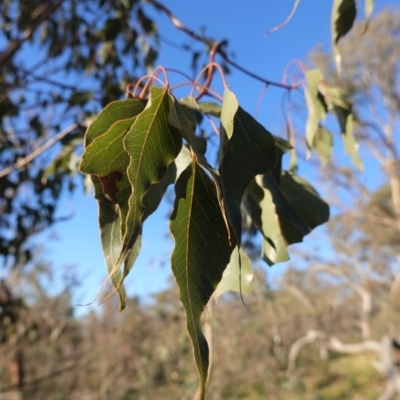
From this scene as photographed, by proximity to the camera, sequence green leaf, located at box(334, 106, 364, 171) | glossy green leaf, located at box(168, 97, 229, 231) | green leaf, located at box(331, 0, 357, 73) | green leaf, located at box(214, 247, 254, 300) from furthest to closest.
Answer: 1. green leaf, located at box(334, 106, 364, 171)
2. green leaf, located at box(331, 0, 357, 73)
3. green leaf, located at box(214, 247, 254, 300)
4. glossy green leaf, located at box(168, 97, 229, 231)

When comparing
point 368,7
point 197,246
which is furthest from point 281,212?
point 368,7

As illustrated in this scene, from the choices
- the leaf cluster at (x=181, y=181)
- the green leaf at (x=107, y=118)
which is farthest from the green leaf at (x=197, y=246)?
the green leaf at (x=107, y=118)

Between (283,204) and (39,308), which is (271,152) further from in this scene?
(39,308)

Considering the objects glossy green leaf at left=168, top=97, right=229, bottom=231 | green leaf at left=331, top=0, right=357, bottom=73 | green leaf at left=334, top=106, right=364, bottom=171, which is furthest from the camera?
green leaf at left=334, top=106, right=364, bottom=171

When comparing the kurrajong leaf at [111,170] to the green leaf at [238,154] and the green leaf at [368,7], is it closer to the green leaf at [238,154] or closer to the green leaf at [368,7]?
the green leaf at [238,154]

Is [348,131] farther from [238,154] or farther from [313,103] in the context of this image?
[238,154]

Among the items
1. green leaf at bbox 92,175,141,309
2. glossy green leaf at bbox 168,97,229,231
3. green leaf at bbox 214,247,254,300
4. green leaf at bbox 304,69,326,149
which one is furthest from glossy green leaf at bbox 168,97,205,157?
green leaf at bbox 304,69,326,149

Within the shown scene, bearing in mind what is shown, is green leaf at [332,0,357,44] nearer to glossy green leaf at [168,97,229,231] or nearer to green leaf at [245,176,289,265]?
green leaf at [245,176,289,265]

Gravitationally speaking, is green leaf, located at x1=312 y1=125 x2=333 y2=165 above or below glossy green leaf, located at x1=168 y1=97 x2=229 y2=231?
above
